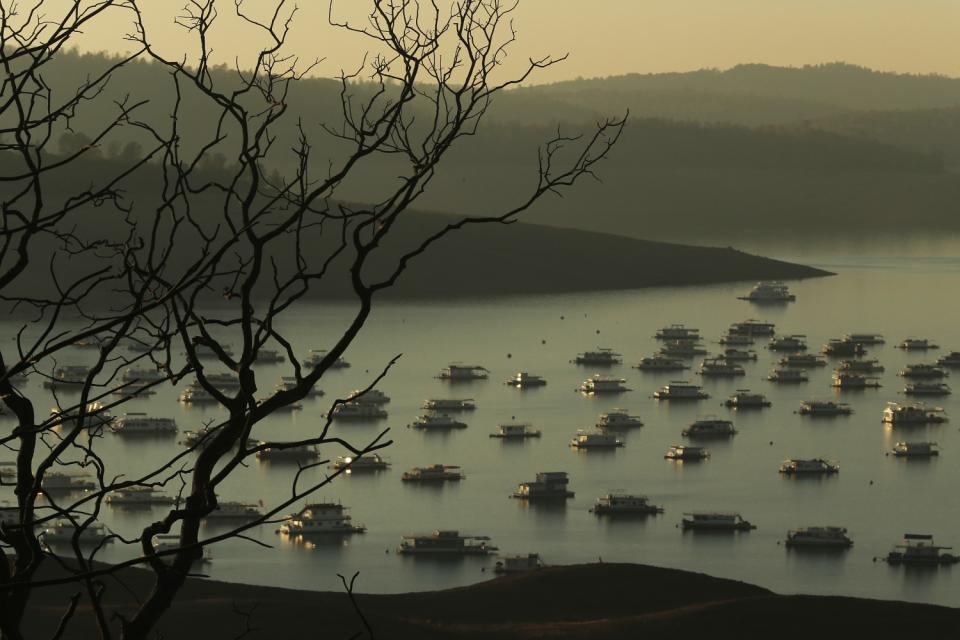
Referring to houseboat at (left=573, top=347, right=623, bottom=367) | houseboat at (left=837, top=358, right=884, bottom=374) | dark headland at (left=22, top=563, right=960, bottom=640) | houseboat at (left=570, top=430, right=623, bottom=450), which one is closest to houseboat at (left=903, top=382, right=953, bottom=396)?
houseboat at (left=837, top=358, right=884, bottom=374)

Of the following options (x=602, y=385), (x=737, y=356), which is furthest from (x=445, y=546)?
(x=737, y=356)

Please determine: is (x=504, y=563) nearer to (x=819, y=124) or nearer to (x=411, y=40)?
(x=411, y=40)

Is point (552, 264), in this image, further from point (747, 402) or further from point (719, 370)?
point (747, 402)

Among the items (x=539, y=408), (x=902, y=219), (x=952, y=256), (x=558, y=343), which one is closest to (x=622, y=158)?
(x=902, y=219)

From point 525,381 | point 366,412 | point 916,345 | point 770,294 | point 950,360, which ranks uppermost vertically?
point 770,294

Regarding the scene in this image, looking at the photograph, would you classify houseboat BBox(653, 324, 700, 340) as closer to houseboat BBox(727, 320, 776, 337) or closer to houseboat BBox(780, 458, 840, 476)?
houseboat BBox(727, 320, 776, 337)

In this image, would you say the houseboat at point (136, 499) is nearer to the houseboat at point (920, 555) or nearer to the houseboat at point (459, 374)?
the houseboat at point (920, 555)
